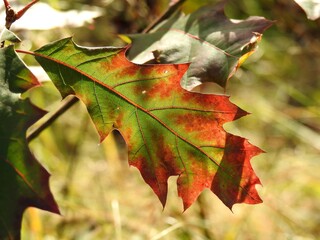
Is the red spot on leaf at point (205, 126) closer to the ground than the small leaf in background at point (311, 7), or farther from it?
closer to the ground

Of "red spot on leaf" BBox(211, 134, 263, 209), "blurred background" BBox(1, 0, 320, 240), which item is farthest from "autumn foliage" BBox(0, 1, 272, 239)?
"blurred background" BBox(1, 0, 320, 240)

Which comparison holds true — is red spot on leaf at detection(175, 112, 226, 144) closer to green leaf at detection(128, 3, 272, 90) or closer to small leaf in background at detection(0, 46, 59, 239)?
green leaf at detection(128, 3, 272, 90)

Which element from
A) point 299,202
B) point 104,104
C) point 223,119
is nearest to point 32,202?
point 104,104

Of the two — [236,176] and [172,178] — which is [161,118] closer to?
[236,176]

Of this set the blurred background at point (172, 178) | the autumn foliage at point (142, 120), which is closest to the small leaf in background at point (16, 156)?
the autumn foliage at point (142, 120)

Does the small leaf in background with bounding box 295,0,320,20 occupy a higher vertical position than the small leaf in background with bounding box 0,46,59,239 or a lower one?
higher

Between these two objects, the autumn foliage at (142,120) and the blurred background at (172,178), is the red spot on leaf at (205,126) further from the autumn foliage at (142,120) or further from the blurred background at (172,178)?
the blurred background at (172,178)

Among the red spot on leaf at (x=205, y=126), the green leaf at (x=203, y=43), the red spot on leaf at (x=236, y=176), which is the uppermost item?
the green leaf at (x=203, y=43)

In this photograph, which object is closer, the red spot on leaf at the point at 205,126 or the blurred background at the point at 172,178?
the red spot on leaf at the point at 205,126
